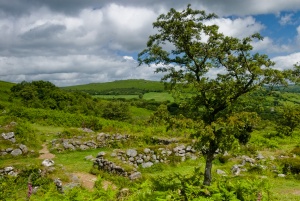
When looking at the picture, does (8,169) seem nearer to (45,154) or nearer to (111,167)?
(111,167)

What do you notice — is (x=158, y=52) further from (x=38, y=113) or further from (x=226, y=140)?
(x=38, y=113)

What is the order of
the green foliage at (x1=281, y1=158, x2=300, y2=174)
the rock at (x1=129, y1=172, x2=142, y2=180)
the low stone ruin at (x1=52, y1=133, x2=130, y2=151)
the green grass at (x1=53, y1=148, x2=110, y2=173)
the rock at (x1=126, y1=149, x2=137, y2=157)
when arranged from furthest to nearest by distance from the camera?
the low stone ruin at (x1=52, y1=133, x2=130, y2=151)
the rock at (x1=126, y1=149, x2=137, y2=157)
the green grass at (x1=53, y1=148, x2=110, y2=173)
the green foliage at (x1=281, y1=158, x2=300, y2=174)
the rock at (x1=129, y1=172, x2=142, y2=180)

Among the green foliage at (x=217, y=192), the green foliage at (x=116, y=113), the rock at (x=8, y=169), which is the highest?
the green foliage at (x=217, y=192)

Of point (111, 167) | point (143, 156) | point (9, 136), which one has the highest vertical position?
point (9, 136)

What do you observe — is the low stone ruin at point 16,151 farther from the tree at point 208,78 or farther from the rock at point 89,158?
the tree at point 208,78

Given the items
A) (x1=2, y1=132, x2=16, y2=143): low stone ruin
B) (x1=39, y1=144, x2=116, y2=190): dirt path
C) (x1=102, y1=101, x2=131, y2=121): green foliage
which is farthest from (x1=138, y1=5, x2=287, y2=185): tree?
(x1=102, y1=101, x2=131, y2=121): green foliage

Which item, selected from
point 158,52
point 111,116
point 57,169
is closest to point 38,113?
point 111,116

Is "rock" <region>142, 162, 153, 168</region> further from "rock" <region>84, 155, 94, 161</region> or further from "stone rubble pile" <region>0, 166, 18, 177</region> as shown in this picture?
"stone rubble pile" <region>0, 166, 18, 177</region>

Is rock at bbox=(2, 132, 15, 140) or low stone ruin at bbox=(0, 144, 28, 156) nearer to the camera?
low stone ruin at bbox=(0, 144, 28, 156)

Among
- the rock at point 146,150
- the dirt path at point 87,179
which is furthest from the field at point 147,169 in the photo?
the rock at point 146,150

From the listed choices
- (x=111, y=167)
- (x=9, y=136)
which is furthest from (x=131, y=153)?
(x=9, y=136)

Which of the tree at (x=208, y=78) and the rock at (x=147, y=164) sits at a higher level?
the tree at (x=208, y=78)

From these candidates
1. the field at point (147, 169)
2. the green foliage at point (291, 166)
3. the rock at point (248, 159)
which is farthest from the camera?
the rock at point (248, 159)

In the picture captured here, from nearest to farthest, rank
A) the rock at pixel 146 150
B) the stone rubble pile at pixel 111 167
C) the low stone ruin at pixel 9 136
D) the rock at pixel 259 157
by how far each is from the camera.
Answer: the stone rubble pile at pixel 111 167
the rock at pixel 259 157
the rock at pixel 146 150
the low stone ruin at pixel 9 136
